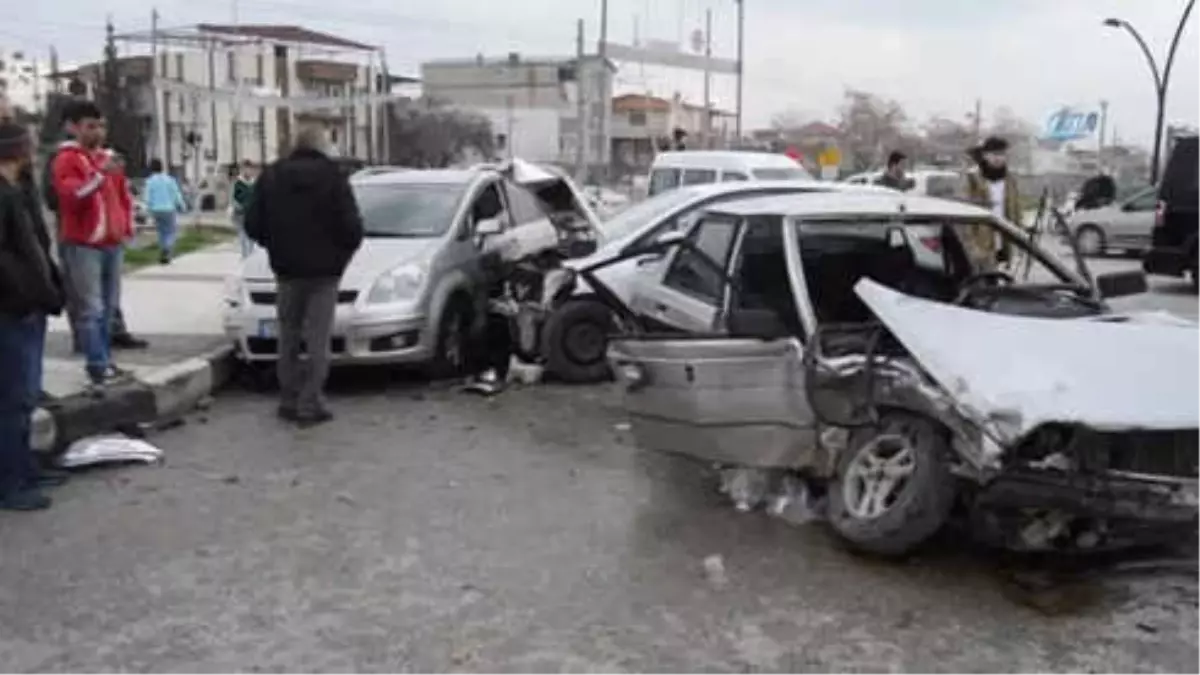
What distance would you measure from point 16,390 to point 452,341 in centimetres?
A: 391

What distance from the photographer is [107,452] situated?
22.0 ft

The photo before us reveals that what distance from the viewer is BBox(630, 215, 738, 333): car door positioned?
6.35 meters

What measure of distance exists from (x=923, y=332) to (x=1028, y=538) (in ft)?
2.93

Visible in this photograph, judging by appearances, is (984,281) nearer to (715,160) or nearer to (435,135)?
(715,160)

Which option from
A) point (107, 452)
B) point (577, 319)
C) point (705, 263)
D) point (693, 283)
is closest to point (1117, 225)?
point (577, 319)

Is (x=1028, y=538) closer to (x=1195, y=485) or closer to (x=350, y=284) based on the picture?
(x=1195, y=485)

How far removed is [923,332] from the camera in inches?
197

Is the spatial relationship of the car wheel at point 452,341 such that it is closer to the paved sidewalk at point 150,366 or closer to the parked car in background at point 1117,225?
the paved sidewalk at point 150,366

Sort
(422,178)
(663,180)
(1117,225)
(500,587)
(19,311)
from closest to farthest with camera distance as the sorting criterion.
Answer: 1. (500,587)
2. (19,311)
3. (422,178)
4. (663,180)
5. (1117,225)

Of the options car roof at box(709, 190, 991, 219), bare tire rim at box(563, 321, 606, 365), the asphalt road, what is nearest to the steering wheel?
car roof at box(709, 190, 991, 219)

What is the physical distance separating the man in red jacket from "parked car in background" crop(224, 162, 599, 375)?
1093mm

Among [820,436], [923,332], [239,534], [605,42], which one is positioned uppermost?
[605,42]

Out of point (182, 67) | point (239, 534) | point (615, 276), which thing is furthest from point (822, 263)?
point (182, 67)

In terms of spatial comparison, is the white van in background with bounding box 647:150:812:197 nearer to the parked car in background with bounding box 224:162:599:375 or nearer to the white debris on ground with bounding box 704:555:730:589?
the parked car in background with bounding box 224:162:599:375
